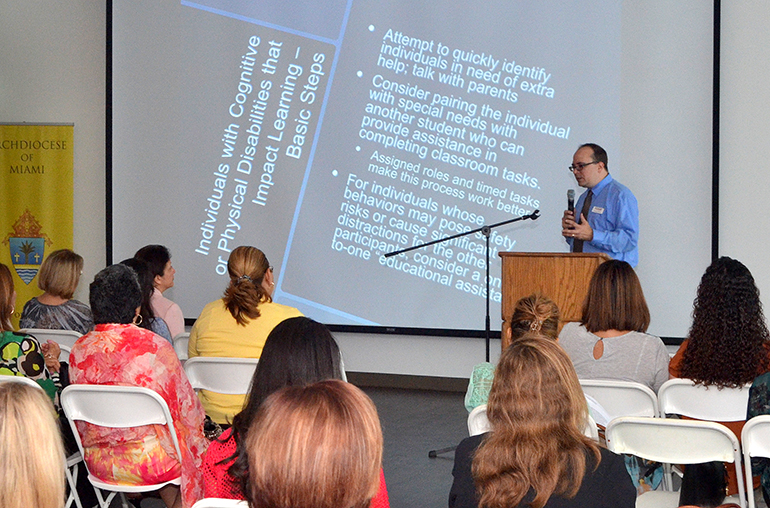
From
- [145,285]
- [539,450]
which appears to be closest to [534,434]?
[539,450]

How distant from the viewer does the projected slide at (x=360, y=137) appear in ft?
19.8

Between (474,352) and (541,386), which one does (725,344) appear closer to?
(541,386)

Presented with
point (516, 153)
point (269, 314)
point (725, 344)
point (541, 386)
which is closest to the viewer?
point (541, 386)

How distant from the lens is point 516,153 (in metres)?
6.12

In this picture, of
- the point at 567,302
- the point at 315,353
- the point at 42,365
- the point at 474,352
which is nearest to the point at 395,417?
the point at 474,352

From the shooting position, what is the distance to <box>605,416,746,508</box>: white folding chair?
95.9 inches

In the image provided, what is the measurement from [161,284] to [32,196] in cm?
351

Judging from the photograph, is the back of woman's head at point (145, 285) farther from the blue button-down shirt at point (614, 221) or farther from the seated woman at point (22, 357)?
the blue button-down shirt at point (614, 221)

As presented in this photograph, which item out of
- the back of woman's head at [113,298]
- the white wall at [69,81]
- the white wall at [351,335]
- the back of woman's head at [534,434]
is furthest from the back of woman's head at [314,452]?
the white wall at [69,81]

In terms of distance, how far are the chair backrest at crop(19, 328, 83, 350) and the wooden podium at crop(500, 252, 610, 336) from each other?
2163 mm

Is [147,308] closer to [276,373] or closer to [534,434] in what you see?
[276,373]

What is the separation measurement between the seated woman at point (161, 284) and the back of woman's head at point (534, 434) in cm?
282

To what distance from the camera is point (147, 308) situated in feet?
12.4

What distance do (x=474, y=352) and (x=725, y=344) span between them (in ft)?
11.9
